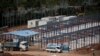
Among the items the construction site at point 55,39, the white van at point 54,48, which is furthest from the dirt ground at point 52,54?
the white van at point 54,48

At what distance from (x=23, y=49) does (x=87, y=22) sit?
6.32 m

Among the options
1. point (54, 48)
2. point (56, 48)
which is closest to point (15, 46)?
point (54, 48)

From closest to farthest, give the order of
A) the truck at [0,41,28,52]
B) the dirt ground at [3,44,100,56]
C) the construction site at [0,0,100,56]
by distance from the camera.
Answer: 1. the dirt ground at [3,44,100,56]
2. the construction site at [0,0,100,56]
3. the truck at [0,41,28,52]

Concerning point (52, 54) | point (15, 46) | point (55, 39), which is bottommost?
point (52, 54)

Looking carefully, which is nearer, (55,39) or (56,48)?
(56,48)

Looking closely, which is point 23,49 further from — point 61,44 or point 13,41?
point 61,44

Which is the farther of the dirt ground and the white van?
the white van

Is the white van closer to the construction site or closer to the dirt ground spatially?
the construction site

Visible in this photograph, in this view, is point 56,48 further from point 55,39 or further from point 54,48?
point 55,39

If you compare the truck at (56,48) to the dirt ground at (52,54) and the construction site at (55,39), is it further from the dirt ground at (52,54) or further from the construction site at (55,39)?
the dirt ground at (52,54)

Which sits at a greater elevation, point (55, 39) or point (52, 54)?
point (55, 39)

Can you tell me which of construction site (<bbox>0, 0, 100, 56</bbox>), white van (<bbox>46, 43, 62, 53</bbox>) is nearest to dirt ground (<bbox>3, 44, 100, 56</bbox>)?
construction site (<bbox>0, 0, 100, 56</bbox>)

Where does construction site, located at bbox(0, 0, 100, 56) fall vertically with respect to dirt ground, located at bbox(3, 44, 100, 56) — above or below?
above

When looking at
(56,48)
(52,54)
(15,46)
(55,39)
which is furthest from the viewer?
(55,39)
